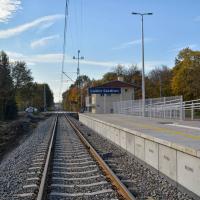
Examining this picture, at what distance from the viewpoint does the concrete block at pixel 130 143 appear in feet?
50.5

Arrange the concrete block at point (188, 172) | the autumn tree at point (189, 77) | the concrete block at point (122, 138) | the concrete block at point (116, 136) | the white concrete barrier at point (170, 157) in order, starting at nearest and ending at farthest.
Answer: the concrete block at point (188, 172)
the white concrete barrier at point (170, 157)
the concrete block at point (122, 138)
the concrete block at point (116, 136)
the autumn tree at point (189, 77)

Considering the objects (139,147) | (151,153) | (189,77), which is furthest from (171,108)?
(189,77)

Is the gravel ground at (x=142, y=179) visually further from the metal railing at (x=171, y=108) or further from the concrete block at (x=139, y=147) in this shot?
the metal railing at (x=171, y=108)

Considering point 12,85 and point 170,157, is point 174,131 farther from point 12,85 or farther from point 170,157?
point 12,85

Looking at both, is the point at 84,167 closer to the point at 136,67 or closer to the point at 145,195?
the point at 145,195

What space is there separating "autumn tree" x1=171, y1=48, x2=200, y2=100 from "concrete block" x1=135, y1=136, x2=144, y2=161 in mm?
59606

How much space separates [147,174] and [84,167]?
237 centimetres

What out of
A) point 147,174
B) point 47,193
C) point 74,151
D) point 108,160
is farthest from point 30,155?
point 47,193

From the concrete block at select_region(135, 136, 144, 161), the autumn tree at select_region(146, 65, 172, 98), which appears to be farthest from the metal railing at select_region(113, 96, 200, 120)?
the autumn tree at select_region(146, 65, 172, 98)

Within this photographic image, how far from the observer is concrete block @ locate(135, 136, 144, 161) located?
13.7 m

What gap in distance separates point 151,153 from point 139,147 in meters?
1.82

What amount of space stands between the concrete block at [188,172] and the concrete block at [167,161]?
36 centimetres

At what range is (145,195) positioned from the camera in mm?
9055

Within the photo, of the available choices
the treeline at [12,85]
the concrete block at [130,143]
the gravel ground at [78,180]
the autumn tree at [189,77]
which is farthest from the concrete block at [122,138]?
the autumn tree at [189,77]
